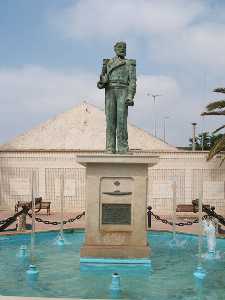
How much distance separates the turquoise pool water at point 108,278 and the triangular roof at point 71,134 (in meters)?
14.9

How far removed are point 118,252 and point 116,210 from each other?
680 millimetres

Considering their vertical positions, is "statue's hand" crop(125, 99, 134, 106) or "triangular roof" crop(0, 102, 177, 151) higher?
"triangular roof" crop(0, 102, 177, 151)

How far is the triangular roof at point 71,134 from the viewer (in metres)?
25.7

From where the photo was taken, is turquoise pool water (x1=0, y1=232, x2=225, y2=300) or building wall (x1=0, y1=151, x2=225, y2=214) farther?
building wall (x1=0, y1=151, x2=225, y2=214)

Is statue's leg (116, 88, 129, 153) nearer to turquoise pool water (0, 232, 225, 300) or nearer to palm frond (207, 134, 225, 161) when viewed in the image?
turquoise pool water (0, 232, 225, 300)

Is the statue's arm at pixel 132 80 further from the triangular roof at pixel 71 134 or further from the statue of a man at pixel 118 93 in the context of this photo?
the triangular roof at pixel 71 134

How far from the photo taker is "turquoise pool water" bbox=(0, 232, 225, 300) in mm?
6773

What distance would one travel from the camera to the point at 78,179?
2156cm

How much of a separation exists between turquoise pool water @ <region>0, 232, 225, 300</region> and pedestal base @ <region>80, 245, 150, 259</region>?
0.89 feet

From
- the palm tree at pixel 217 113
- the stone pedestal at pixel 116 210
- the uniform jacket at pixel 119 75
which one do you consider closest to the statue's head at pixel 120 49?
the uniform jacket at pixel 119 75

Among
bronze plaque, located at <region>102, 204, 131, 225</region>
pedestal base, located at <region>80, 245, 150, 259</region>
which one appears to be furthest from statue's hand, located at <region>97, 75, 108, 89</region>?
pedestal base, located at <region>80, 245, 150, 259</region>

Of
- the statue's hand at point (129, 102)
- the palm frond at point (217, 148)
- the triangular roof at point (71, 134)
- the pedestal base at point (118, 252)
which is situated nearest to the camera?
the pedestal base at point (118, 252)

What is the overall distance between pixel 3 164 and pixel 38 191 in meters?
1.85

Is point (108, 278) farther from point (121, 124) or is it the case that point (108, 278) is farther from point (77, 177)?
point (77, 177)
